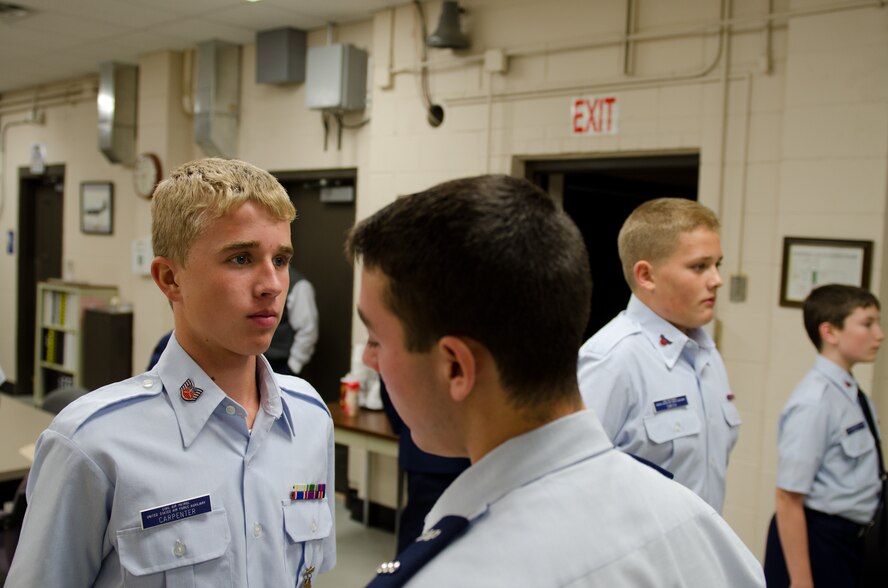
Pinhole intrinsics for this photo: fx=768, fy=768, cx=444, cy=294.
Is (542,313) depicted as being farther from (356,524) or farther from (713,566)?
(356,524)

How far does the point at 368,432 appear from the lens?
4.09m

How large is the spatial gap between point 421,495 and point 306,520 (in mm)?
1921

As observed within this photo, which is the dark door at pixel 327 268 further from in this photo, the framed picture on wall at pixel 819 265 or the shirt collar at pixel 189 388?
the shirt collar at pixel 189 388

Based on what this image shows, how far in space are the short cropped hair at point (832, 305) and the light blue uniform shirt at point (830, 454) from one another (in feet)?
0.60

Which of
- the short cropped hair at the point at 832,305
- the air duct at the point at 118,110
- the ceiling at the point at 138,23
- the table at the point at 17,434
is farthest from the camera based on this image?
the air duct at the point at 118,110

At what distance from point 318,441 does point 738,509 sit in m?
2.69

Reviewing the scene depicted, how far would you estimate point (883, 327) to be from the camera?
3.21 metres

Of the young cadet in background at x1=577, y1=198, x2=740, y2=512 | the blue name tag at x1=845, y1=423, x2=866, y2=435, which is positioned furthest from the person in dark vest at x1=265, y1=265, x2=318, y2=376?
the blue name tag at x1=845, y1=423, x2=866, y2=435

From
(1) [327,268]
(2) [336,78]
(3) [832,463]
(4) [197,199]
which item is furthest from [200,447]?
(1) [327,268]

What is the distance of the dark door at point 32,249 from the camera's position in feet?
26.5

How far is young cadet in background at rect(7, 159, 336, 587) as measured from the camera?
1.21 metres

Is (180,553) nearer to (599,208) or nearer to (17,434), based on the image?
(17,434)

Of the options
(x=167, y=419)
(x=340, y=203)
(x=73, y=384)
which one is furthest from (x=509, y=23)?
(x=73, y=384)

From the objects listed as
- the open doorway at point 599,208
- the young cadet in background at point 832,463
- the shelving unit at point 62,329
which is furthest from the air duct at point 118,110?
the young cadet in background at point 832,463
